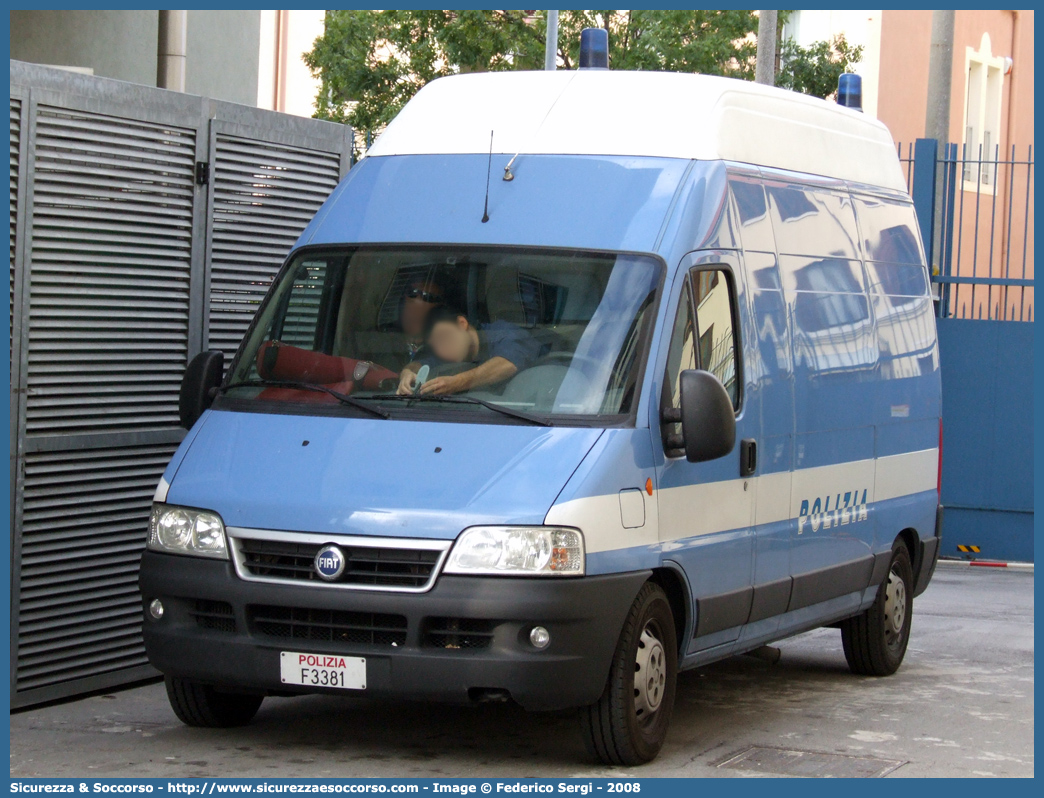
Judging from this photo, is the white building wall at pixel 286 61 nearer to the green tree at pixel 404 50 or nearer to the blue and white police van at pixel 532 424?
the green tree at pixel 404 50

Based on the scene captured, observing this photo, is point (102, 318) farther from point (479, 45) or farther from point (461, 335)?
point (479, 45)

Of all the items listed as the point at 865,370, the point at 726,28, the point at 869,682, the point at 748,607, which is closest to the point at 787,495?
the point at 748,607

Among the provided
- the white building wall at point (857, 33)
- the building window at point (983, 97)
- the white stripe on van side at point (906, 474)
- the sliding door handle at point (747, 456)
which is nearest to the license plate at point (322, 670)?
the sliding door handle at point (747, 456)

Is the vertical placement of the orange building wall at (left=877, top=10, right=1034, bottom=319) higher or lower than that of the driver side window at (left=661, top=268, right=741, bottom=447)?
higher

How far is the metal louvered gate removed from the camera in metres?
8.16

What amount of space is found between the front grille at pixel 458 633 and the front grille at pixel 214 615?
31.9 inches

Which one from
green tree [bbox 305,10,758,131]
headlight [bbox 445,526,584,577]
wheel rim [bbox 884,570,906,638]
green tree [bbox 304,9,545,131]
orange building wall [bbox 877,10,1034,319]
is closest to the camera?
headlight [bbox 445,526,584,577]

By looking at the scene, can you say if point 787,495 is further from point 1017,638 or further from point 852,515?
point 1017,638

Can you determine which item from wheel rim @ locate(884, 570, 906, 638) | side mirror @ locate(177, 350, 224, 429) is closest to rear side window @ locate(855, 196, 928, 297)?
wheel rim @ locate(884, 570, 906, 638)

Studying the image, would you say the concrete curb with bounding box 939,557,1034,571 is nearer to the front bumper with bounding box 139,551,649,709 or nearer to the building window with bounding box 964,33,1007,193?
the front bumper with bounding box 139,551,649,709

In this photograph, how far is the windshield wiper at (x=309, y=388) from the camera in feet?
23.2

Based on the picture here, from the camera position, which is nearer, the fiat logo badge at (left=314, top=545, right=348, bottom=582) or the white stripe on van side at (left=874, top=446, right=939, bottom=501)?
the fiat logo badge at (left=314, top=545, right=348, bottom=582)

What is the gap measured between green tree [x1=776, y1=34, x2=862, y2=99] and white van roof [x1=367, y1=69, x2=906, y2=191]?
A: 1791 centimetres

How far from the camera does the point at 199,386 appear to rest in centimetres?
772
